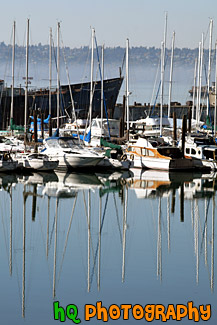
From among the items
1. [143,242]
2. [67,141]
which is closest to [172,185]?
[67,141]

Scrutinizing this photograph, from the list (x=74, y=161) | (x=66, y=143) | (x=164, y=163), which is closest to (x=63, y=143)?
(x=66, y=143)

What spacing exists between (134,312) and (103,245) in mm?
7025

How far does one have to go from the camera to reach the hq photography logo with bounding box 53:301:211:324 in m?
16.4

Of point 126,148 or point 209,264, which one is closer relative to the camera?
point 209,264

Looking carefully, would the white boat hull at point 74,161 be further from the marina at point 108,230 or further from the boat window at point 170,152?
the boat window at point 170,152

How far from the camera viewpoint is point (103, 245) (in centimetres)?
2347

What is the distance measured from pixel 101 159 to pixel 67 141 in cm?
230

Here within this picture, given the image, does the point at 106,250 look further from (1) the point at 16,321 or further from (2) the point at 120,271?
(1) the point at 16,321

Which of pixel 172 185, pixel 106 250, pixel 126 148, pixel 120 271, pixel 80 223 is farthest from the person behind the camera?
pixel 126 148

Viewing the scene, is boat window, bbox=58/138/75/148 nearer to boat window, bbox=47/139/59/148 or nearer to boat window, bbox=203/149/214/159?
boat window, bbox=47/139/59/148

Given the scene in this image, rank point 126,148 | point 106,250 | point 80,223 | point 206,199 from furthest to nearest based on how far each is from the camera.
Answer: point 126,148 → point 206,199 → point 80,223 → point 106,250

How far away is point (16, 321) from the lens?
16141 millimetres

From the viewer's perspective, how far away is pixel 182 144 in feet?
145

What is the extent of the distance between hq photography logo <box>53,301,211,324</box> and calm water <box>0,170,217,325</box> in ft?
0.50
